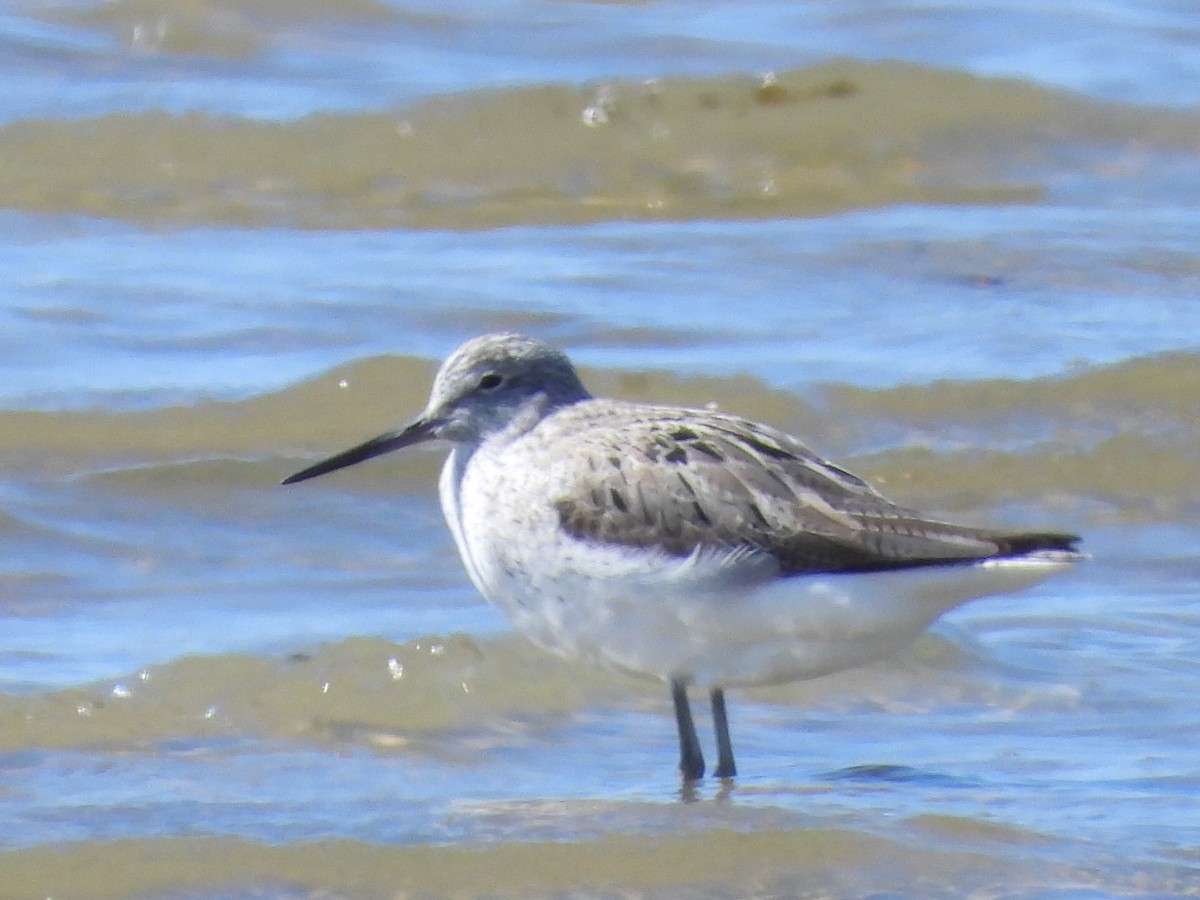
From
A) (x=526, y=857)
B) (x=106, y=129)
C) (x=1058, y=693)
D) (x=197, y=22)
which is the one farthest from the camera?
(x=197, y=22)

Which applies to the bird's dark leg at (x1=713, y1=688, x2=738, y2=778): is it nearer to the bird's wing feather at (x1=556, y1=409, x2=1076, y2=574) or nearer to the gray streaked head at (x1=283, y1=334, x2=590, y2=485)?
the bird's wing feather at (x1=556, y1=409, x2=1076, y2=574)

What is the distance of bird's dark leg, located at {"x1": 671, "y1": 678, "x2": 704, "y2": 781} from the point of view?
276 inches

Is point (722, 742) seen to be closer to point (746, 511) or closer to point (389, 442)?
point (746, 511)

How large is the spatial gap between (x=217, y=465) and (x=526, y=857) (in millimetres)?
4073

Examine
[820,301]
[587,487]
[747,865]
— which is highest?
[820,301]

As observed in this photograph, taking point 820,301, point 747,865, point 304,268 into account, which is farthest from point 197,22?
point 747,865

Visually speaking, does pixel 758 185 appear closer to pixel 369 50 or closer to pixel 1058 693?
pixel 369 50

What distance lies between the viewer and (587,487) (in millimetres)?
6887

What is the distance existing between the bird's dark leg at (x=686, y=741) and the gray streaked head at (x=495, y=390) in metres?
1.04

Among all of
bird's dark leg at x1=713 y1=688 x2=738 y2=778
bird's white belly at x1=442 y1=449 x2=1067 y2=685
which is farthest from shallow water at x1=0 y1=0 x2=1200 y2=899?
bird's white belly at x1=442 y1=449 x2=1067 y2=685

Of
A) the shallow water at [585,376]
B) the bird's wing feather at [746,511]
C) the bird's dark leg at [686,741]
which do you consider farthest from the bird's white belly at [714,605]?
the shallow water at [585,376]

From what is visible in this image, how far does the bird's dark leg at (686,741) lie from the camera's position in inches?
276

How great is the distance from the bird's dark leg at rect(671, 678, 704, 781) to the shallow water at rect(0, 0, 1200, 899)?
191mm

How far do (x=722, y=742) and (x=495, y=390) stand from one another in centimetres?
138
